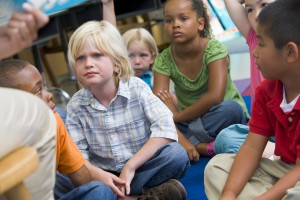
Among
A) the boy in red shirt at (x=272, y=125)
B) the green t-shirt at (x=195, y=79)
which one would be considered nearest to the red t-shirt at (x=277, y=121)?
the boy in red shirt at (x=272, y=125)

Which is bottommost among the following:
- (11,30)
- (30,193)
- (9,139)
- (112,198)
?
(112,198)

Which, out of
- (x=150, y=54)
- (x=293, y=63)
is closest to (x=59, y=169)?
(x=293, y=63)

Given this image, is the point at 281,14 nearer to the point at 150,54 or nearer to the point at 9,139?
the point at 9,139

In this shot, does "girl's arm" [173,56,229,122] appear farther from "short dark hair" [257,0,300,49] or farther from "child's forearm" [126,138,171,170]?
"short dark hair" [257,0,300,49]

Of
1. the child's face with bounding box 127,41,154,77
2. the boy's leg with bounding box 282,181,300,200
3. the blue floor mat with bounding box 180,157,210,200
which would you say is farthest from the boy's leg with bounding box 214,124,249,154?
the child's face with bounding box 127,41,154,77

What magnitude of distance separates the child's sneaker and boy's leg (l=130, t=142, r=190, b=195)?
0.07ft

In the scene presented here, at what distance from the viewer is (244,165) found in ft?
3.87

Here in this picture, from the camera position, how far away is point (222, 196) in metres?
1.14

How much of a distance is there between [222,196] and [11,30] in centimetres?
58

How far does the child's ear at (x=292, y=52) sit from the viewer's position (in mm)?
1084

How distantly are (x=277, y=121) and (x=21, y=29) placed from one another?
2.01 feet

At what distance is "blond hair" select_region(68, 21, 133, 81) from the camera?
57.6 inches

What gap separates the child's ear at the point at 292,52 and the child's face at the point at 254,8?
1.37ft

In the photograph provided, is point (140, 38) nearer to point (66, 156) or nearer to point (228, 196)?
point (66, 156)
